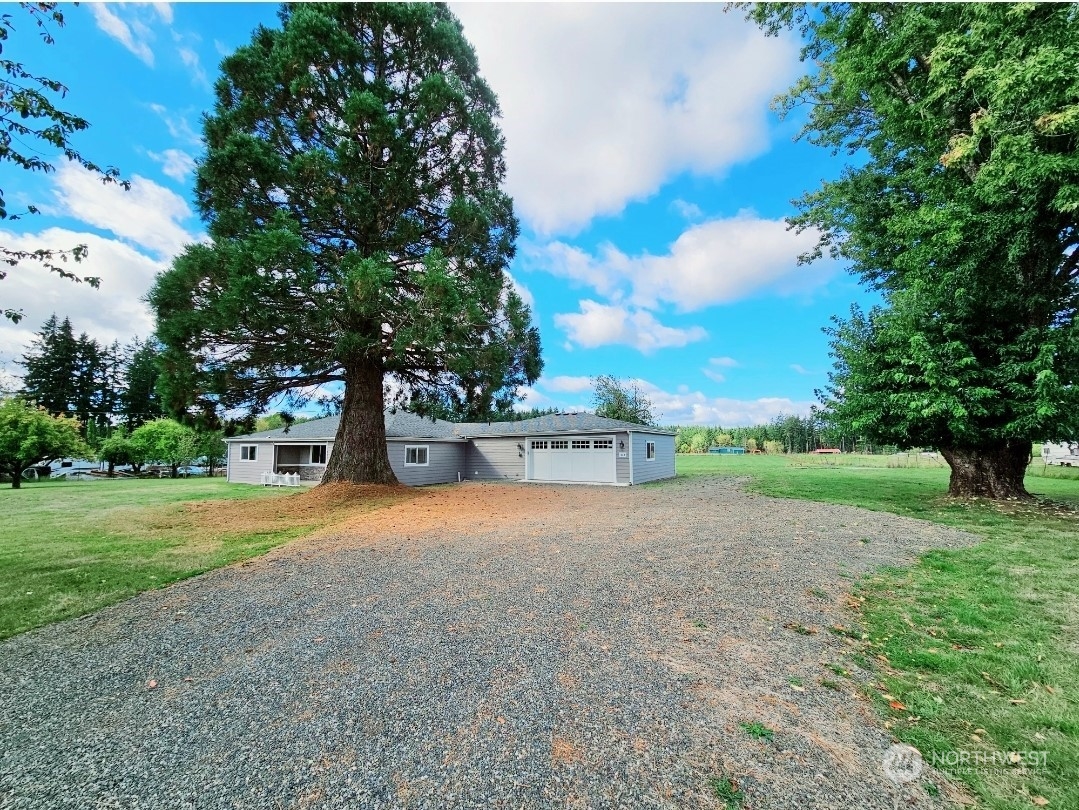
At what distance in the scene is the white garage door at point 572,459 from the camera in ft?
60.8

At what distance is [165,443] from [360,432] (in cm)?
2116

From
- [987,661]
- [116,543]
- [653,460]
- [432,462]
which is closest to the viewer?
[987,661]

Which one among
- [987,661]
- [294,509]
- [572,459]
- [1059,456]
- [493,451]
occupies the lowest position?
[987,661]

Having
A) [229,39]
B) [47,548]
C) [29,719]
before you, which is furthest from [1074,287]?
[229,39]

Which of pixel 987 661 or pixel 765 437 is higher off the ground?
pixel 765 437

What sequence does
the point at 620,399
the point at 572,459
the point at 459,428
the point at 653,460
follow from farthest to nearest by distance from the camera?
the point at 620,399 < the point at 459,428 < the point at 653,460 < the point at 572,459

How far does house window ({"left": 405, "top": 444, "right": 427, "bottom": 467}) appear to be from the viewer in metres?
19.7

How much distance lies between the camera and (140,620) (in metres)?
3.97

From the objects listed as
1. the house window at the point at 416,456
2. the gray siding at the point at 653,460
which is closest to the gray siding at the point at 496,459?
the house window at the point at 416,456

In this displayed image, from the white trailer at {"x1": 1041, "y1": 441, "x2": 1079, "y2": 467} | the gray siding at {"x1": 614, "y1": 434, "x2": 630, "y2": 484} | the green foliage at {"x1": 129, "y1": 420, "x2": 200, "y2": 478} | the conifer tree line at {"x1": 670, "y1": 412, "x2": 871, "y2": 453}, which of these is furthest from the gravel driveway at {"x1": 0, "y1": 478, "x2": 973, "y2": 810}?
the conifer tree line at {"x1": 670, "y1": 412, "x2": 871, "y2": 453}

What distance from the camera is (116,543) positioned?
6883mm

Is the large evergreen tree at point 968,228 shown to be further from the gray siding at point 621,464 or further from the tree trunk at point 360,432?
the tree trunk at point 360,432

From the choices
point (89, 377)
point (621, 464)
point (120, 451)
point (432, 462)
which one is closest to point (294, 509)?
point (432, 462)

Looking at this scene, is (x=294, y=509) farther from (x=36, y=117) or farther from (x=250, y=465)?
(x=250, y=465)
